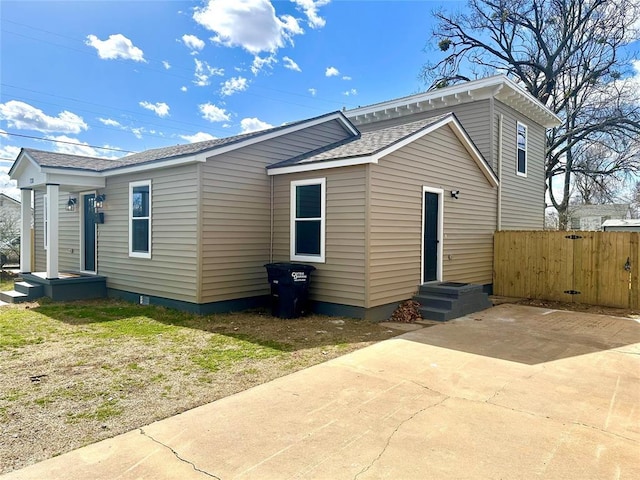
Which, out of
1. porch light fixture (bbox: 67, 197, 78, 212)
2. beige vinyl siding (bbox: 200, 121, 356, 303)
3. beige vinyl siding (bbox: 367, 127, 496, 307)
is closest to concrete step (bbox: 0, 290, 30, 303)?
porch light fixture (bbox: 67, 197, 78, 212)

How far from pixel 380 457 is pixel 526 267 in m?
9.35

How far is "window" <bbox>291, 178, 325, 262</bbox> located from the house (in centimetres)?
3

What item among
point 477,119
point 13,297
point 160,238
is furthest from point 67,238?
point 477,119

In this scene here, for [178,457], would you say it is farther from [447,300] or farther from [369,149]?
[447,300]

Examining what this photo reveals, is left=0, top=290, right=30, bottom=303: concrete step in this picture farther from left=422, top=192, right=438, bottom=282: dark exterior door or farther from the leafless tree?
the leafless tree

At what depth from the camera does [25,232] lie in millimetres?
10969

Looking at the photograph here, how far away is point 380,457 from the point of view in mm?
2832

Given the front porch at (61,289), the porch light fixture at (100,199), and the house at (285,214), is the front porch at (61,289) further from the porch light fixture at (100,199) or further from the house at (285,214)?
the porch light fixture at (100,199)

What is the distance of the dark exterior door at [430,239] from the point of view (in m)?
8.74

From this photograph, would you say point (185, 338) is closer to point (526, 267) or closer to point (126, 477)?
point (126, 477)

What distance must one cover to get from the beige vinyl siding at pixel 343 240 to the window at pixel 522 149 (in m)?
8.01

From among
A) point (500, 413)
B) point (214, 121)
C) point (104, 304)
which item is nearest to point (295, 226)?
point (104, 304)

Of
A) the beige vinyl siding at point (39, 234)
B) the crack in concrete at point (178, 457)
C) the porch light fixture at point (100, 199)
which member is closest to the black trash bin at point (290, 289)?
the crack in concrete at point (178, 457)

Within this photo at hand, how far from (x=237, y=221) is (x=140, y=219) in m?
2.36
